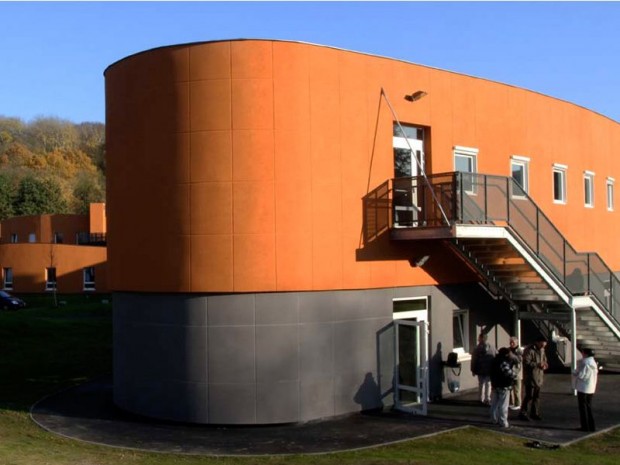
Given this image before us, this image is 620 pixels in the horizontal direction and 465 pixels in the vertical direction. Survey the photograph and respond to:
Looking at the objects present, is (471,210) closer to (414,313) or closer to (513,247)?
(513,247)

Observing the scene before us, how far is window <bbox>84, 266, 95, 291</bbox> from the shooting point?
54812 mm

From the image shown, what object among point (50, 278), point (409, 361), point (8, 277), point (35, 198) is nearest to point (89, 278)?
point (50, 278)

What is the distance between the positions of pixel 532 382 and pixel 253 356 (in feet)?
18.7

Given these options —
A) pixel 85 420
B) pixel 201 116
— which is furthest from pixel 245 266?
pixel 85 420

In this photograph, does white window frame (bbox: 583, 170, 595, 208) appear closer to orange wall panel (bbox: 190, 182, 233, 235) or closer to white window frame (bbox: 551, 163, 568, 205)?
white window frame (bbox: 551, 163, 568, 205)

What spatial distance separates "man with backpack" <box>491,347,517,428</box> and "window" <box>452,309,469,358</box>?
3.73 meters

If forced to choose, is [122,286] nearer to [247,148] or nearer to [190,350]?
[190,350]

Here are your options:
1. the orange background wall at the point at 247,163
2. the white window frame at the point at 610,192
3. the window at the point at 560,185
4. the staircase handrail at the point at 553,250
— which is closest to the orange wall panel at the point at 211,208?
the orange background wall at the point at 247,163

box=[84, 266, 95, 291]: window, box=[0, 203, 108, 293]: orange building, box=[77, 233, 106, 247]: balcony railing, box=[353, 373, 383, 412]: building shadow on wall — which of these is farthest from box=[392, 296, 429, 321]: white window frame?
box=[77, 233, 106, 247]: balcony railing

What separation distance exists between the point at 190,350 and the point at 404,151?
6.66 meters

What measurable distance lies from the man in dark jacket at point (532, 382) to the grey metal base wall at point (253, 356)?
2920mm

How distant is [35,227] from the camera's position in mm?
63844

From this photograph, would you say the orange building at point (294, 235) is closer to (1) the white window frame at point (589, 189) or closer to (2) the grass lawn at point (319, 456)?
(2) the grass lawn at point (319, 456)

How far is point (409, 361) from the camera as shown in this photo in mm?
16359
